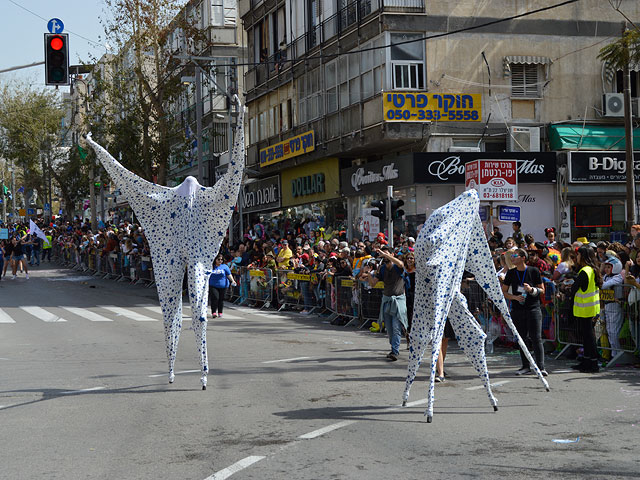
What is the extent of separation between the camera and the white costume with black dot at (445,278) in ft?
30.6

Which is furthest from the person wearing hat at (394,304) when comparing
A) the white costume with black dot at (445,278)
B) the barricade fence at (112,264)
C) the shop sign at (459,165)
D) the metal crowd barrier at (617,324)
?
the barricade fence at (112,264)

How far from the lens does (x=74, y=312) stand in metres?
23.1

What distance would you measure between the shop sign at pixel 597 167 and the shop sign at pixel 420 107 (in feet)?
13.6

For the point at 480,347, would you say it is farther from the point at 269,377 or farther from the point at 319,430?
the point at 269,377

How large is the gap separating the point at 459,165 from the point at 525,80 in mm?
4197

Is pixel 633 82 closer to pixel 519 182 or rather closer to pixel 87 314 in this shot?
pixel 519 182

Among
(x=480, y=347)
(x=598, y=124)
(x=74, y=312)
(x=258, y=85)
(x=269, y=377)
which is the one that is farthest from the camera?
(x=258, y=85)

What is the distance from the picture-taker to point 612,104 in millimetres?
30625

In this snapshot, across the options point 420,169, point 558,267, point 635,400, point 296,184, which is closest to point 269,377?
point 635,400

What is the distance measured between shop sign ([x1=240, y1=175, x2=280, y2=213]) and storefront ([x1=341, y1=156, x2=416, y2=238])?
768cm

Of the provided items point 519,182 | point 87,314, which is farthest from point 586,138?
point 87,314

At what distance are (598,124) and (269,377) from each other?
22127 millimetres

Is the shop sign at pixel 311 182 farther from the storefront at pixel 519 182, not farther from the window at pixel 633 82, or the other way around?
the window at pixel 633 82

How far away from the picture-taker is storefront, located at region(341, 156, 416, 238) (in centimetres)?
2938
